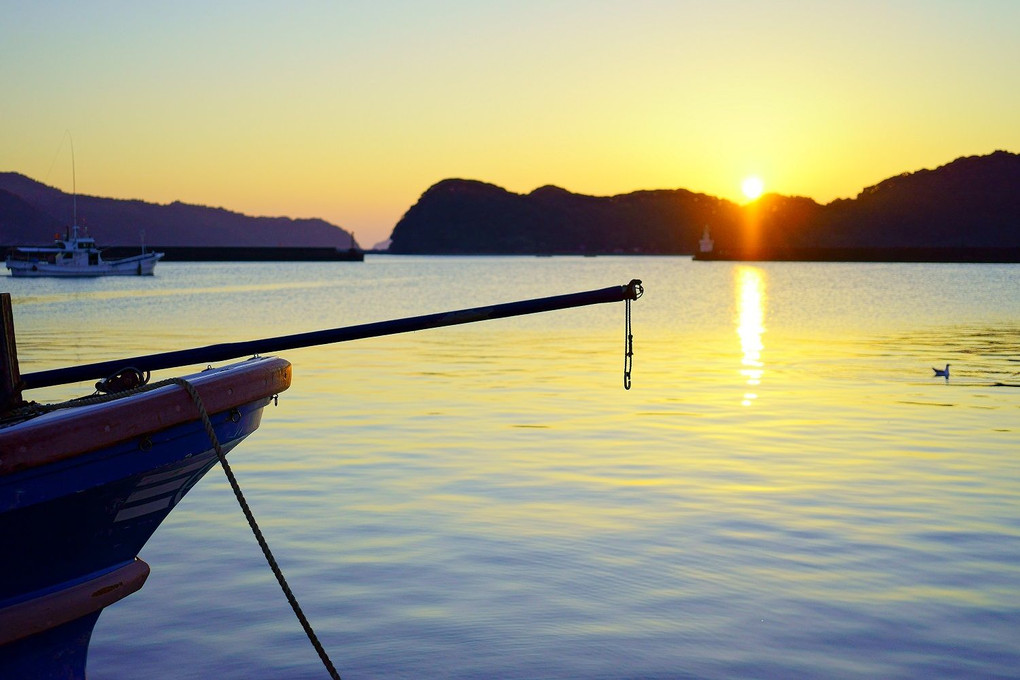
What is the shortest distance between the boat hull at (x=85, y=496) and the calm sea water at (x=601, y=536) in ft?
3.79

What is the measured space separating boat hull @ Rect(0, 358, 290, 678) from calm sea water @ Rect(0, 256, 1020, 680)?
3.79 ft

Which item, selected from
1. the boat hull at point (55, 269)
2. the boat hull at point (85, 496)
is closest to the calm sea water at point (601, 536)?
the boat hull at point (85, 496)

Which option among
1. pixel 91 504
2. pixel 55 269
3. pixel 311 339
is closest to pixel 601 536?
pixel 311 339

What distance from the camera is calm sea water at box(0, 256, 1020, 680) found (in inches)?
304

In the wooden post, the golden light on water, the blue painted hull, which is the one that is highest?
the wooden post

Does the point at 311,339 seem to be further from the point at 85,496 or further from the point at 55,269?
the point at 55,269

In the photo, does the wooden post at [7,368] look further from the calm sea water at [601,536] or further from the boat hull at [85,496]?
the calm sea water at [601,536]

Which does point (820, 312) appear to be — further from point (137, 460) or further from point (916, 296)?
point (137, 460)

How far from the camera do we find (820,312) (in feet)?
196

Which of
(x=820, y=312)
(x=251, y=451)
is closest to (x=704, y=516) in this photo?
(x=251, y=451)

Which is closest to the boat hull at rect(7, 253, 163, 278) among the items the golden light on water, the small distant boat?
the small distant boat

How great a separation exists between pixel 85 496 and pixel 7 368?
1174mm

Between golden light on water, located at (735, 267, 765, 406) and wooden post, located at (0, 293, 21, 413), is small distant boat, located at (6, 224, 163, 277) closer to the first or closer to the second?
golden light on water, located at (735, 267, 765, 406)

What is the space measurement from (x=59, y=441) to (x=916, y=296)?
266 ft
